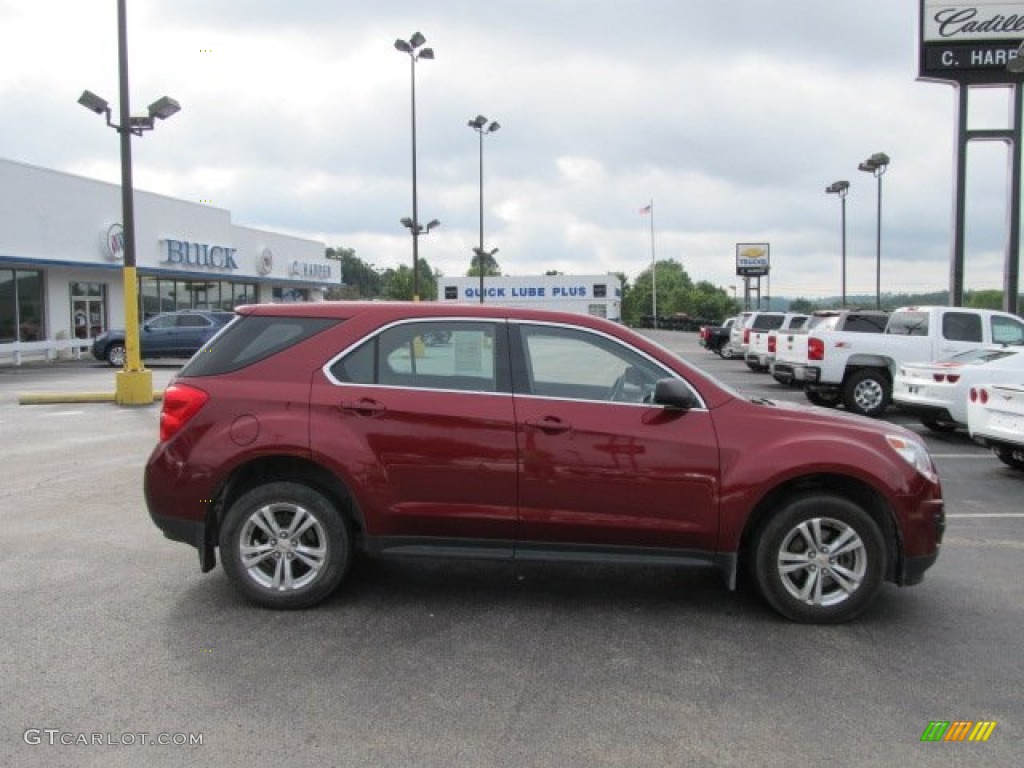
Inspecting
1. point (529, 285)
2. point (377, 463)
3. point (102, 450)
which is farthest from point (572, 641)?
point (529, 285)

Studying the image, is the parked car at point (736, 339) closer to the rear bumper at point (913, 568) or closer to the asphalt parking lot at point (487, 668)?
the asphalt parking lot at point (487, 668)

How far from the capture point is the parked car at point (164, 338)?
25984 millimetres

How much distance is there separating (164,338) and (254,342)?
23.0m

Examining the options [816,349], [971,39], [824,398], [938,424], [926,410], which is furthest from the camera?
[971,39]

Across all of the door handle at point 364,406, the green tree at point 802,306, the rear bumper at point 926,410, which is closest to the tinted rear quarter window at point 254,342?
the door handle at point 364,406

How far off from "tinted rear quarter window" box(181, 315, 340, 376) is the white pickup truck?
1198 centimetres

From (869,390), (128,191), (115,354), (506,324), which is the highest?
(128,191)

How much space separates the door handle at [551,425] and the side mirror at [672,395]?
0.51m

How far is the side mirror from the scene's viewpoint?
455 cm

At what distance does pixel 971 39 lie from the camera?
71.9ft

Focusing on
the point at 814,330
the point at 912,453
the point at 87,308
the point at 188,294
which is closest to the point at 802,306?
the point at 188,294

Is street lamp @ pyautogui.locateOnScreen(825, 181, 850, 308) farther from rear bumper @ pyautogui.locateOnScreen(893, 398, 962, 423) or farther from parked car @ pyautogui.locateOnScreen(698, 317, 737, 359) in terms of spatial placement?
rear bumper @ pyautogui.locateOnScreen(893, 398, 962, 423)

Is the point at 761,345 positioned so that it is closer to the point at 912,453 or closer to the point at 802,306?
the point at 912,453

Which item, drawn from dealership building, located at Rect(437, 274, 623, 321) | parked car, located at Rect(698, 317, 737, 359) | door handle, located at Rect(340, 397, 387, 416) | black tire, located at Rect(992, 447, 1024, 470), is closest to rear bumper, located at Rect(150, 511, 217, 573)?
door handle, located at Rect(340, 397, 387, 416)
